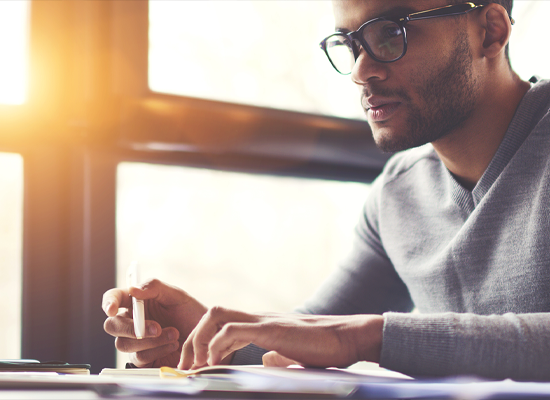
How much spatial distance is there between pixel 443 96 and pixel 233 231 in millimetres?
643

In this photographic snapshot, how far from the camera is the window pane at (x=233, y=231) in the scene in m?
1.24

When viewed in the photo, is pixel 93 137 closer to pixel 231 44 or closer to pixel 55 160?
pixel 55 160

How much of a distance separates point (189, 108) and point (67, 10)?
0.35m

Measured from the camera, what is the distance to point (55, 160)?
1128 millimetres

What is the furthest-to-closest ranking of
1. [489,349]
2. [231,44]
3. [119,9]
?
[231,44] → [119,9] → [489,349]

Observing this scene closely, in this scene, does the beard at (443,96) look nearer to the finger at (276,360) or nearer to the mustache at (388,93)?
the mustache at (388,93)

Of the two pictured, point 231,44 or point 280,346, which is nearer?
point 280,346

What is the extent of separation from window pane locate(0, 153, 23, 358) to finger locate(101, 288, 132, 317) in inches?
15.5

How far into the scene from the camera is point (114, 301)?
2.63ft

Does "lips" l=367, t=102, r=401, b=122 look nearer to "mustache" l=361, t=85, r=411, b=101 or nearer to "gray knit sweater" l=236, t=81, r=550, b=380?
"mustache" l=361, t=85, r=411, b=101

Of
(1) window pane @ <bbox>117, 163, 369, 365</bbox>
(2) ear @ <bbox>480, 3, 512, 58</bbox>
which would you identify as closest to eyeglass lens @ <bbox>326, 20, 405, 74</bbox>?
(2) ear @ <bbox>480, 3, 512, 58</bbox>

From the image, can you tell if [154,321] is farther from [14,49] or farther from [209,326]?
[14,49]

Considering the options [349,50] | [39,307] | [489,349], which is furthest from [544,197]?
[39,307]

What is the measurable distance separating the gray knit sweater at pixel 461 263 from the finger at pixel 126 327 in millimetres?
394
